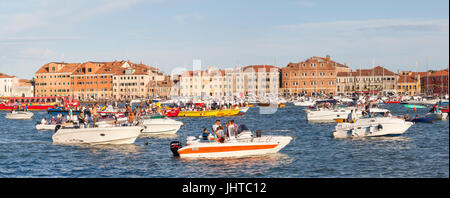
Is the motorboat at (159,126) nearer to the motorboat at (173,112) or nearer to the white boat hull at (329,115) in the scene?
the white boat hull at (329,115)

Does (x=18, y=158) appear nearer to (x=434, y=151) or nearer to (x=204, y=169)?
(x=204, y=169)

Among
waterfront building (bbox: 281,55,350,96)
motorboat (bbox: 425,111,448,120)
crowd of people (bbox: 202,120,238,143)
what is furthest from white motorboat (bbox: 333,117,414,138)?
waterfront building (bbox: 281,55,350,96)

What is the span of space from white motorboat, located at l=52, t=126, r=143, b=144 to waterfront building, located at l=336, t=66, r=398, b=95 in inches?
4845

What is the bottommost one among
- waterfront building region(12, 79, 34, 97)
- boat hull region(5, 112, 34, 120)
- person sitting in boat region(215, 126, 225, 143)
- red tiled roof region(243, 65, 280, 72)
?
boat hull region(5, 112, 34, 120)

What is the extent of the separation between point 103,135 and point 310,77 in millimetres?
118145

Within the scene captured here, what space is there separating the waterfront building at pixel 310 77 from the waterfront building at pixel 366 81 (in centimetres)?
383

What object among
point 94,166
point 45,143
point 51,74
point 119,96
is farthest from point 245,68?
point 94,166

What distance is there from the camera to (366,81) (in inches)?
5876

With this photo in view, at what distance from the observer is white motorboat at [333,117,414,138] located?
3422cm

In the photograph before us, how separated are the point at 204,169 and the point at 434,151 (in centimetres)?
1325

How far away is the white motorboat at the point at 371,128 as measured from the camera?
3422 cm

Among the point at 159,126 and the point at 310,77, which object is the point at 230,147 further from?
the point at 310,77

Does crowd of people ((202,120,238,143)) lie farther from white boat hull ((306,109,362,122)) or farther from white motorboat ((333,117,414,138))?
white boat hull ((306,109,362,122))
